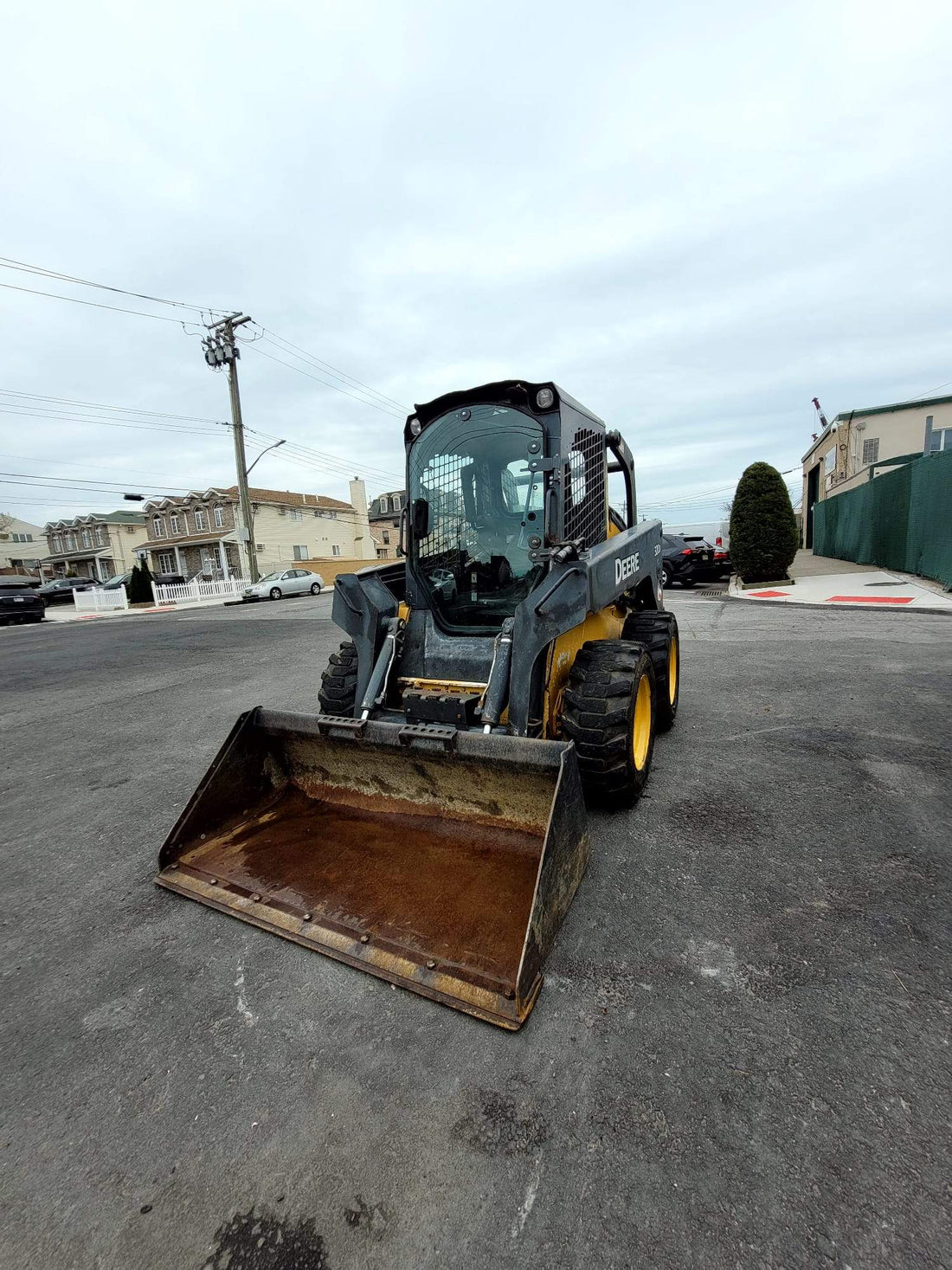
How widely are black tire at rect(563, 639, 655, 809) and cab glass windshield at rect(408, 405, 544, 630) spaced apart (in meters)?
0.61

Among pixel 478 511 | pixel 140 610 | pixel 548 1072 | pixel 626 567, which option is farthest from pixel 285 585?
pixel 548 1072

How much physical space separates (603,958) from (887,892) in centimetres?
136

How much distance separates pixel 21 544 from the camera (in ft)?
221

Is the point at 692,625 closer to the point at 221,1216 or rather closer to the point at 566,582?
the point at 566,582

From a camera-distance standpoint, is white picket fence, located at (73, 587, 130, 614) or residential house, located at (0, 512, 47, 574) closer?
white picket fence, located at (73, 587, 130, 614)

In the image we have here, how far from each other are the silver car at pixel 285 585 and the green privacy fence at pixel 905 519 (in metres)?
22.5

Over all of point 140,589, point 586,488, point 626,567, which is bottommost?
point 140,589

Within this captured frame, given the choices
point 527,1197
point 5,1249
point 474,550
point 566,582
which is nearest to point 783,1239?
point 527,1197

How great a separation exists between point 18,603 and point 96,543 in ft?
126

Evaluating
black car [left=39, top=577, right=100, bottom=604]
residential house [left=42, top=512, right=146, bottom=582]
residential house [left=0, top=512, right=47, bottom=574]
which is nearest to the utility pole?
black car [left=39, top=577, right=100, bottom=604]

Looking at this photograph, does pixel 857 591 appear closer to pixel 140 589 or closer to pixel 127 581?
pixel 140 589

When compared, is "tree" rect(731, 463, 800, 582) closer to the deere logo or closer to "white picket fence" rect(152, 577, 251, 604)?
the deere logo

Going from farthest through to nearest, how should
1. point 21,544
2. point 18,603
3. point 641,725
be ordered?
point 21,544
point 18,603
point 641,725

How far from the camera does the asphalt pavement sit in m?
1.40
